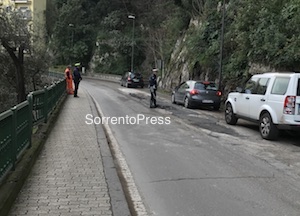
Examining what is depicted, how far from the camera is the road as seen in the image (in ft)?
17.3

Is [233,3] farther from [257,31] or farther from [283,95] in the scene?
[283,95]

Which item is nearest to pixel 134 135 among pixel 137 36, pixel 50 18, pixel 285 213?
pixel 285 213

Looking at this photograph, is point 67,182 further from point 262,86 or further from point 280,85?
point 262,86

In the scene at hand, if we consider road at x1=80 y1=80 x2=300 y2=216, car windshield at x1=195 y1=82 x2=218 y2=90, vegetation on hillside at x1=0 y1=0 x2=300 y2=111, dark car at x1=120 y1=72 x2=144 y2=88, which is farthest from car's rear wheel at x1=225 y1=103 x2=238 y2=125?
dark car at x1=120 y1=72 x2=144 y2=88

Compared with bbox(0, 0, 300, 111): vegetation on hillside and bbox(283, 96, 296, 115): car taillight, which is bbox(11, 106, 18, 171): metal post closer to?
bbox(283, 96, 296, 115): car taillight

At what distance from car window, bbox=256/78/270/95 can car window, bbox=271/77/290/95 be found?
1.34 ft

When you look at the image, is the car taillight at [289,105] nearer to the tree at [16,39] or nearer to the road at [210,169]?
the road at [210,169]

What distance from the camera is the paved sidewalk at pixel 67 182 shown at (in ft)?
16.0

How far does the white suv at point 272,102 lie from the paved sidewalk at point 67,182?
4.50 meters

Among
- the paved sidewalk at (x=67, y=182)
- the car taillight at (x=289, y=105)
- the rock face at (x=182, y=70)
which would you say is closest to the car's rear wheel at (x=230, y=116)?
the car taillight at (x=289, y=105)

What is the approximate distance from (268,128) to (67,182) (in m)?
6.34

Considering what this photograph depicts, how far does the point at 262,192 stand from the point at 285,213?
2.75 feet

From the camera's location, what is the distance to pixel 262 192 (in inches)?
230

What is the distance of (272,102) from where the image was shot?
10484mm
